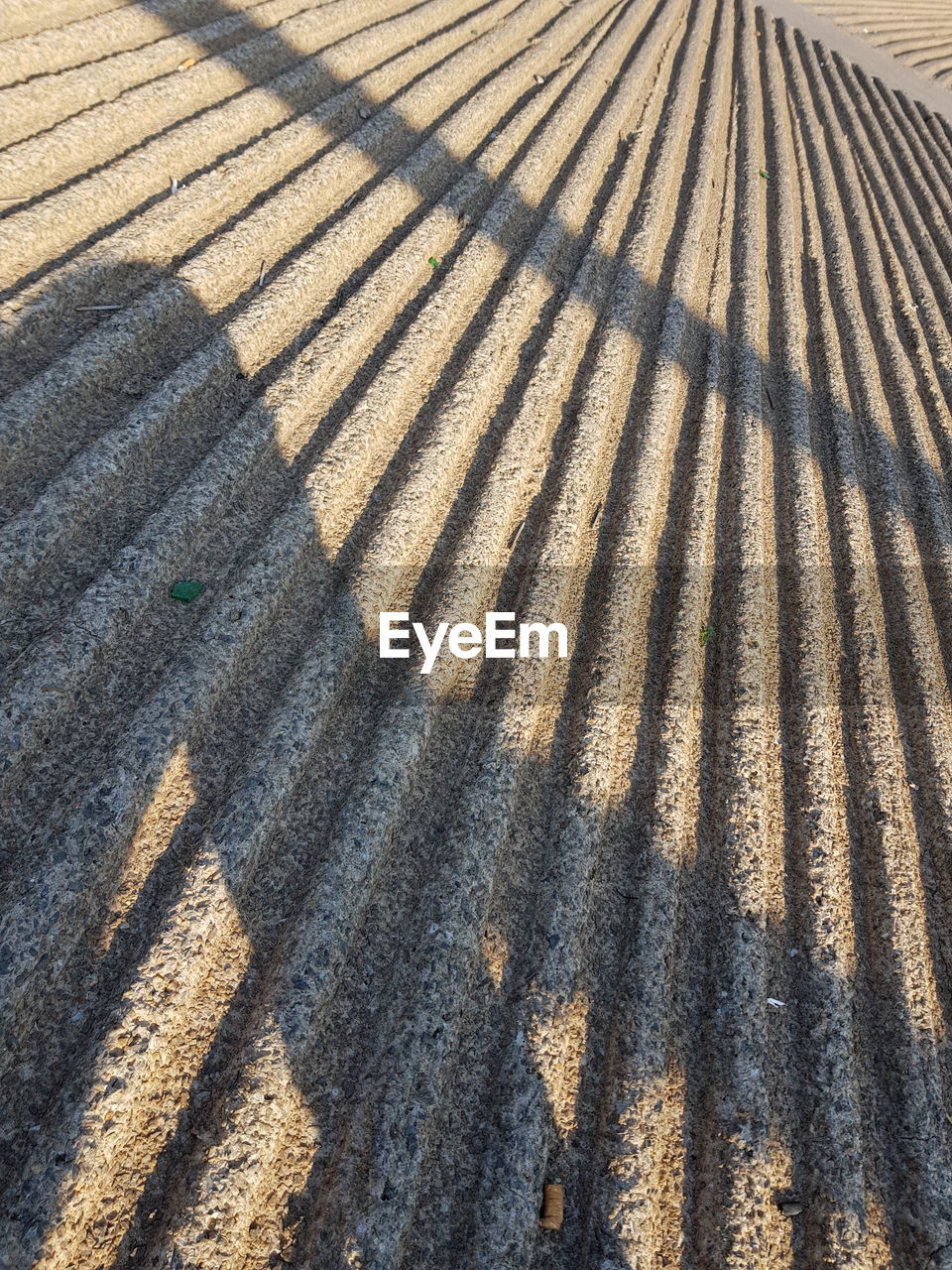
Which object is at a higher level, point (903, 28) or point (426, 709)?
point (903, 28)

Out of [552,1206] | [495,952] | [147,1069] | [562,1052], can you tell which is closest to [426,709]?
[495,952]

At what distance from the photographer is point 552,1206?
1.38 m

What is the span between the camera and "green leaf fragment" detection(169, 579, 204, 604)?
188 centimetres

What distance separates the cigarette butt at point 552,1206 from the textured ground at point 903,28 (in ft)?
→ 31.8

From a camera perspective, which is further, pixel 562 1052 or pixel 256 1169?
pixel 562 1052

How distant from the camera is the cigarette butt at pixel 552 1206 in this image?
1365 mm

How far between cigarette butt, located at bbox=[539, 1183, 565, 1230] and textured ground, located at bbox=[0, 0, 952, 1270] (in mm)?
22

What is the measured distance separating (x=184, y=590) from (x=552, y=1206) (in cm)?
152

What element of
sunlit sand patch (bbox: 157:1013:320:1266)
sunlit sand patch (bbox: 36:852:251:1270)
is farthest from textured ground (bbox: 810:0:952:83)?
sunlit sand patch (bbox: 157:1013:320:1266)

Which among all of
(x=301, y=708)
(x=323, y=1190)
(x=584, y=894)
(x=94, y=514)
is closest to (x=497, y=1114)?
(x=323, y=1190)

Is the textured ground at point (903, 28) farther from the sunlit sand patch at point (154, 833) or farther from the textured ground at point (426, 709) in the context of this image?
the sunlit sand patch at point (154, 833)

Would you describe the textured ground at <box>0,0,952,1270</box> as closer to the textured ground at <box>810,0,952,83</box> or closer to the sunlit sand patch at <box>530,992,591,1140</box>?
the sunlit sand patch at <box>530,992,591,1140</box>

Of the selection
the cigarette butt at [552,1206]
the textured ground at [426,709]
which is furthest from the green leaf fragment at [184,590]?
the cigarette butt at [552,1206]

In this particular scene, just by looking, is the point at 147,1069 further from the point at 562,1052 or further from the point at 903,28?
the point at 903,28
